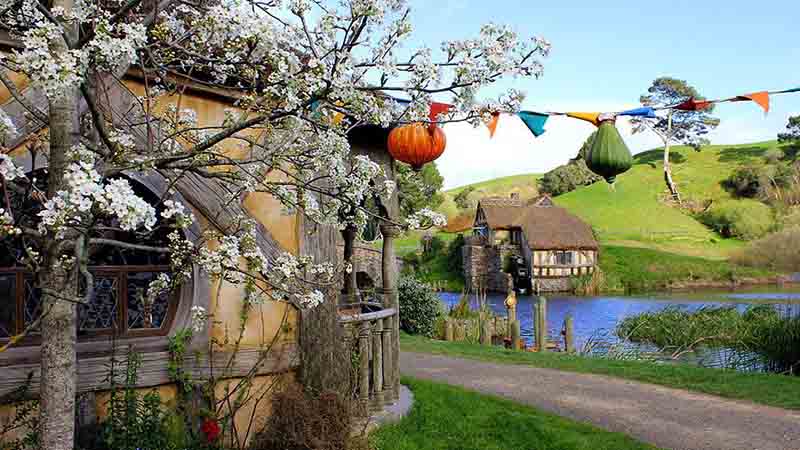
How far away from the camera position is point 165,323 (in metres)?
4.76

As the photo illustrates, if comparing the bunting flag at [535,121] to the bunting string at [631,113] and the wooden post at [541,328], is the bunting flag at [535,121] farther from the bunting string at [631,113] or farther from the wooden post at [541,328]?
the wooden post at [541,328]

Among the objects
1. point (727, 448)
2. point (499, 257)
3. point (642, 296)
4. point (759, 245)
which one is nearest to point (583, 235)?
point (499, 257)

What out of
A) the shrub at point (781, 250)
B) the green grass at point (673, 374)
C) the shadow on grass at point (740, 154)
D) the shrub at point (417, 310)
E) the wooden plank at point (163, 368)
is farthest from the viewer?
the shadow on grass at point (740, 154)

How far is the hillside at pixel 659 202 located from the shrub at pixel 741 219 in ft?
2.55

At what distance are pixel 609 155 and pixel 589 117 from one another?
785mm

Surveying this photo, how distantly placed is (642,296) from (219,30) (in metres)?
32.6

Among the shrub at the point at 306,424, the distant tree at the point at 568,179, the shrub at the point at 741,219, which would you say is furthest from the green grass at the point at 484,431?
the distant tree at the point at 568,179

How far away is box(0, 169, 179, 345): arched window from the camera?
4188mm

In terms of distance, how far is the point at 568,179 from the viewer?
2383 inches

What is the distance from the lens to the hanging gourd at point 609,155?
5398 mm

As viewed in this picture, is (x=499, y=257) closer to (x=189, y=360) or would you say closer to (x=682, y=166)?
(x=682, y=166)

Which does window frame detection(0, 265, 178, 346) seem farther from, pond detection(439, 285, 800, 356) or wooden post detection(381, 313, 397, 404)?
pond detection(439, 285, 800, 356)

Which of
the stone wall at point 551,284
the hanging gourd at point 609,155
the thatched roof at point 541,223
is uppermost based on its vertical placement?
the thatched roof at point 541,223

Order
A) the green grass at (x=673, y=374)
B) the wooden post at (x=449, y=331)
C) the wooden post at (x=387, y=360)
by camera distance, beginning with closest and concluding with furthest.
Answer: the wooden post at (x=387, y=360), the green grass at (x=673, y=374), the wooden post at (x=449, y=331)
